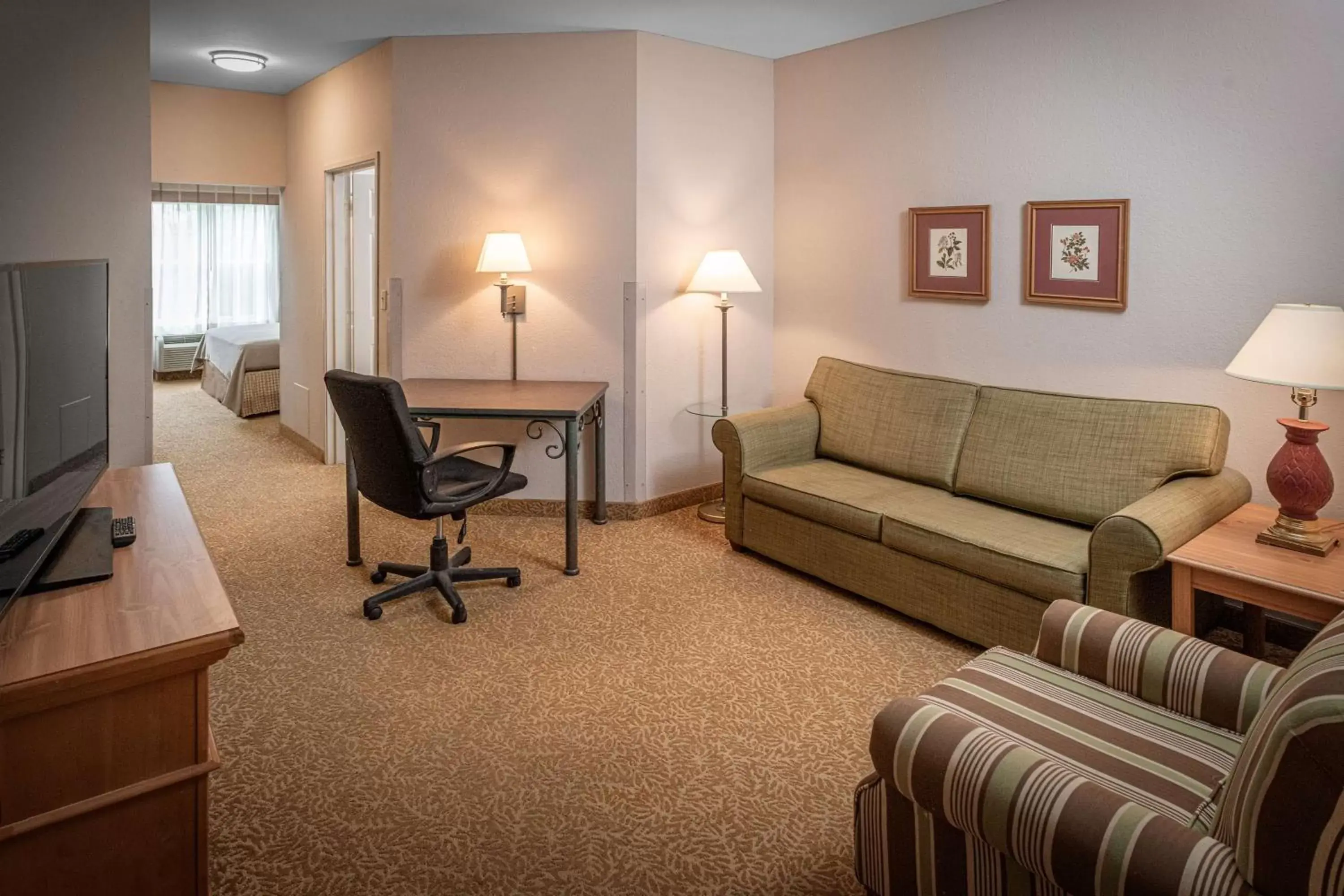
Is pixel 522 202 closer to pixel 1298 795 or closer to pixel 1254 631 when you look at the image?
pixel 1254 631

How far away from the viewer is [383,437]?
3143mm

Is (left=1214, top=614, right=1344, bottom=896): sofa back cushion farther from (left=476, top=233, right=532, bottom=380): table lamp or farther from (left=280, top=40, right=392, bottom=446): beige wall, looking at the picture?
(left=280, top=40, right=392, bottom=446): beige wall

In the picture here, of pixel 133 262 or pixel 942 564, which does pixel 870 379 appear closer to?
pixel 942 564

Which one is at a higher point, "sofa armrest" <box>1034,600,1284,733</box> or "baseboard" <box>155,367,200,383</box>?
"baseboard" <box>155,367,200,383</box>

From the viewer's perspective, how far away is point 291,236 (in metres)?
6.06

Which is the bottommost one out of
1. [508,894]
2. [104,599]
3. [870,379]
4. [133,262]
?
[508,894]

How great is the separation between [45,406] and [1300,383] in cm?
298

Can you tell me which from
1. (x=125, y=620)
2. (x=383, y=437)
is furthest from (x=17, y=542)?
(x=383, y=437)

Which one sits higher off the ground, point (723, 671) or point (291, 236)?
point (291, 236)

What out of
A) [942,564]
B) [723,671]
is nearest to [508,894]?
[723,671]

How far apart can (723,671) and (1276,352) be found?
1.89 meters

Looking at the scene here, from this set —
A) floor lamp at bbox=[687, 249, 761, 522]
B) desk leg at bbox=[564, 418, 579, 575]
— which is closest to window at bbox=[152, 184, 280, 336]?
floor lamp at bbox=[687, 249, 761, 522]

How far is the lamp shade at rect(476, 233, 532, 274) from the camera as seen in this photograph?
4.29 metres

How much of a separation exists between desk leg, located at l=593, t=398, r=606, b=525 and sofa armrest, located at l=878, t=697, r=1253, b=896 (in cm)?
296
